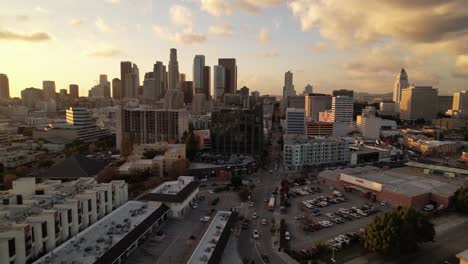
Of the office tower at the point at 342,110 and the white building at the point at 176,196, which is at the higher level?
the office tower at the point at 342,110

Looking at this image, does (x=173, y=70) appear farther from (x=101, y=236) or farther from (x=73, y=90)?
(x=101, y=236)

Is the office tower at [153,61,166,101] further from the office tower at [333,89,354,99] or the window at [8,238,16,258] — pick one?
the window at [8,238,16,258]

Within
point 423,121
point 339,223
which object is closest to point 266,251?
point 339,223

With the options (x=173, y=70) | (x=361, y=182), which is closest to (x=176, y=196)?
(x=361, y=182)

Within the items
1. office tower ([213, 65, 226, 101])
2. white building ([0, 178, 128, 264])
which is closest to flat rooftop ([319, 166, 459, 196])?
white building ([0, 178, 128, 264])

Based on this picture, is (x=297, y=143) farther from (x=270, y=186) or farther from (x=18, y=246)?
(x=18, y=246)

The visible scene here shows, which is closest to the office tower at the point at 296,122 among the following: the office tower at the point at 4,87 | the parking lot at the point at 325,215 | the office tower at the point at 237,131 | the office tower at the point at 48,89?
the office tower at the point at 237,131

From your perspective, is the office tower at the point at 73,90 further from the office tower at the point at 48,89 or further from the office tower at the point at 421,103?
the office tower at the point at 421,103
